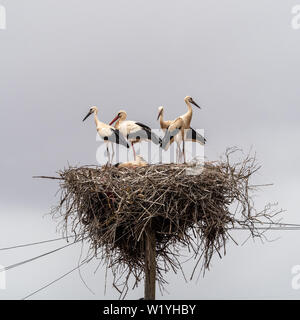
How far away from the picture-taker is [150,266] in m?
5.41

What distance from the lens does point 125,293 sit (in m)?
5.52

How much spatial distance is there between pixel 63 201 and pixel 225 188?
1.53m

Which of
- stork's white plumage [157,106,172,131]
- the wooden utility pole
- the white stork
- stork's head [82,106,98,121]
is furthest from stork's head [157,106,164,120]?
the wooden utility pole

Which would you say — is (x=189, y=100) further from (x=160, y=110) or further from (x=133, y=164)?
(x=133, y=164)

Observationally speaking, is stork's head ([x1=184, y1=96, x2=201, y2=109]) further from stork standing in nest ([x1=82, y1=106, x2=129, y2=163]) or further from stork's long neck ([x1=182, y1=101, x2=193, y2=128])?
stork standing in nest ([x1=82, y1=106, x2=129, y2=163])

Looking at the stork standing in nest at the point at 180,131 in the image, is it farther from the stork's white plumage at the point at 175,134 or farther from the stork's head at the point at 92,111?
the stork's head at the point at 92,111

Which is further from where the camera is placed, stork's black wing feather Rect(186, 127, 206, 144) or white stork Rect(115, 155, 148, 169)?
stork's black wing feather Rect(186, 127, 206, 144)

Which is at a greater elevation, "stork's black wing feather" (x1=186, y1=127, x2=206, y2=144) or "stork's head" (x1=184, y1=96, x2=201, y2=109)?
"stork's head" (x1=184, y1=96, x2=201, y2=109)

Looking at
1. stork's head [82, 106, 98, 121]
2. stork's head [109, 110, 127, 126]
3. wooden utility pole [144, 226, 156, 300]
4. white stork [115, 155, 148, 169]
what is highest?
stork's head [82, 106, 98, 121]

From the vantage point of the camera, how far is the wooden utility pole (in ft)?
17.7

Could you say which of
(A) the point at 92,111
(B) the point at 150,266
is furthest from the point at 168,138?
(B) the point at 150,266

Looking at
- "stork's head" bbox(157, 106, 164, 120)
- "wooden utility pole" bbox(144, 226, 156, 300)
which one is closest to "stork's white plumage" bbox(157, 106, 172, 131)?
"stork's head" bbox(157, 106, 164, 120)

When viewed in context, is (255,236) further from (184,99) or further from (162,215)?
(184,99)

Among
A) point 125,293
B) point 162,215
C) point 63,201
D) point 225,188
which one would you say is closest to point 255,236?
point 225,188
